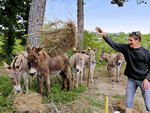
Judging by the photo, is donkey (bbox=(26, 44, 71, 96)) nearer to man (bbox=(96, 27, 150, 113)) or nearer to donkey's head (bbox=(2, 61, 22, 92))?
donkey's head (bbox=(2, 61, 22, 92))

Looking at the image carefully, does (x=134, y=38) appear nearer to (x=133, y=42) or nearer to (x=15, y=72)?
(x=133, y=42)

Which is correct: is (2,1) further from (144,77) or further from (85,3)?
(144,77)

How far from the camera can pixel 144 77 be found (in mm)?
3609

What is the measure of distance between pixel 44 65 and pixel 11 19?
9214 millimetres

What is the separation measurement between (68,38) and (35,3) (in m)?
3.54

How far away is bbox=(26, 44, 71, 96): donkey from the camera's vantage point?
181 inches

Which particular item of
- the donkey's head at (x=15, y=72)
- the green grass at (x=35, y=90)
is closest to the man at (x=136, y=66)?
the green grass at (x=35, y=90)

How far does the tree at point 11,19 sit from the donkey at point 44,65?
7.25 m

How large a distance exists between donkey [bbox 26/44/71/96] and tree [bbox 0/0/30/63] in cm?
725

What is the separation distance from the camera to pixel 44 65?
5.30 m

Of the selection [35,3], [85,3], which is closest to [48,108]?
[35,3]

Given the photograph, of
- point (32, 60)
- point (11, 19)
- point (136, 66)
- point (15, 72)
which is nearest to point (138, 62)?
point (136, 66)

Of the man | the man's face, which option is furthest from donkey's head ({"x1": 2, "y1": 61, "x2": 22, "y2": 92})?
the man's face

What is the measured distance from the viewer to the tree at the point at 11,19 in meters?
12.4
